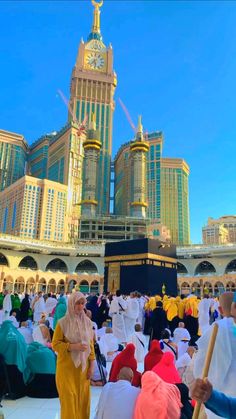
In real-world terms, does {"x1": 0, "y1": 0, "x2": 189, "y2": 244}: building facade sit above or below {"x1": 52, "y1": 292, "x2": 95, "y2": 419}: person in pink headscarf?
above

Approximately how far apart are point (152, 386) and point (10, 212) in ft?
194

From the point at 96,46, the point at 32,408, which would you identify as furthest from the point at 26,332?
the point at 96,46

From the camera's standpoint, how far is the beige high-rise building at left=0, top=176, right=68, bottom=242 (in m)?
53.5

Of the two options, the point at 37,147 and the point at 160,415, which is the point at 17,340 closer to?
the point at 160,415

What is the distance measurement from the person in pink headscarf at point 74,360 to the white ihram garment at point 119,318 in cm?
580

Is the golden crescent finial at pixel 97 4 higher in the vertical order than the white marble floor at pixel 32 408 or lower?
higher

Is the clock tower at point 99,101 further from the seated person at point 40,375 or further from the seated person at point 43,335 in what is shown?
the seated person at point 40,375

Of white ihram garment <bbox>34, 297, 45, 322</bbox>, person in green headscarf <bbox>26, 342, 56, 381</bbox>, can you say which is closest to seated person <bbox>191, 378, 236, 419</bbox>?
person in green headscarf <bbox>26, 342, 56, 381</bbox>

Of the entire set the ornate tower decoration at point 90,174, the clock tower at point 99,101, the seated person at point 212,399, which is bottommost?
the seated person at point 212,399

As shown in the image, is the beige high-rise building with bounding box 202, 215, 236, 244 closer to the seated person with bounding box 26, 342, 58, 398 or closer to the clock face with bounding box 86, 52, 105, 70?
the clock face with bounding box 86, 52, 105, 70

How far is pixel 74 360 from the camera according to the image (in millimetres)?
2516

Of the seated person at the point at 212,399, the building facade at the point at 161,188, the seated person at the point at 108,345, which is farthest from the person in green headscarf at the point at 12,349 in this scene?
the building facade at the point at 161,188

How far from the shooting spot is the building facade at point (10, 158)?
69.4 m

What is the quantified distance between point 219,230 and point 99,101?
39.5 meters
